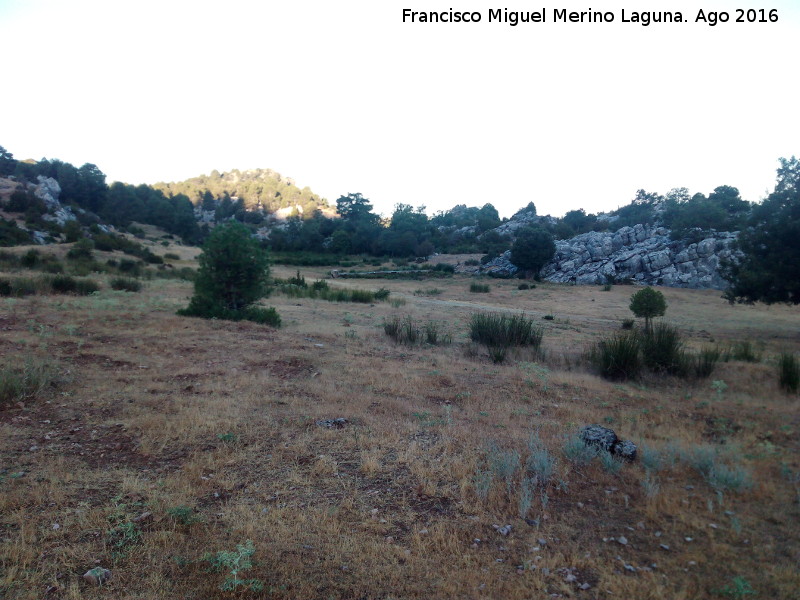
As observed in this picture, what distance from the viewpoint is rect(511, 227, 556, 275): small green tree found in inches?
2128

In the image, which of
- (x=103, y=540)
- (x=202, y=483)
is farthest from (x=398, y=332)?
(x=103, y=540)

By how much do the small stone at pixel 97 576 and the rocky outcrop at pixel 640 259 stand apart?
48.0m

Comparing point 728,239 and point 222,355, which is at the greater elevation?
point 728,239

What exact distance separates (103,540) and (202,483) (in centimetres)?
114

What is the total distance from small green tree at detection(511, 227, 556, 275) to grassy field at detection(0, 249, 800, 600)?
146 feet

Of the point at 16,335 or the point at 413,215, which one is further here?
the point at 413,215

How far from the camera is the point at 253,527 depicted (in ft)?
13.7

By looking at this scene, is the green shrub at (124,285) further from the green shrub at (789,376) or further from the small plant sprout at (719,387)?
the green shrub at (789,376)

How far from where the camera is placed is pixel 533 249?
54.1 metres

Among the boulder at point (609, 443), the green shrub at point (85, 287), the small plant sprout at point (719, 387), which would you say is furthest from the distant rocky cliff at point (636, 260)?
the boulder at point (609, 443)

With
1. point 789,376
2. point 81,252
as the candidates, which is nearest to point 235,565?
point 789,376

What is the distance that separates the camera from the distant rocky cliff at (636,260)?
153 ft

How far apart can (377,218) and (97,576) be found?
97.7 m

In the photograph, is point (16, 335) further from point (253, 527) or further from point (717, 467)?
point (717, 467)
